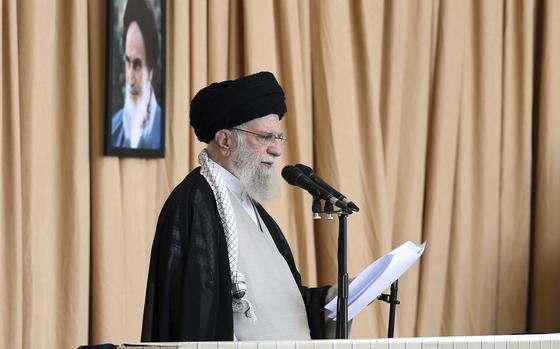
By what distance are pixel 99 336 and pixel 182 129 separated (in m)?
0.91

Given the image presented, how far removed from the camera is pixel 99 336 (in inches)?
143

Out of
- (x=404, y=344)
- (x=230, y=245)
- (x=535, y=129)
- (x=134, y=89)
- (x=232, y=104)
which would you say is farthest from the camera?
(x=535, y=129)

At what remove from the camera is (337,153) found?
459 centimetres

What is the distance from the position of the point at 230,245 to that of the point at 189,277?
16 cm

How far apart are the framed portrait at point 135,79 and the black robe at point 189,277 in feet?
3.67

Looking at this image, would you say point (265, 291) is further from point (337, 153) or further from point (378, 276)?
point (337, 153)

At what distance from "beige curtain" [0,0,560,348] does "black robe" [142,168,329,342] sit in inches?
37.8

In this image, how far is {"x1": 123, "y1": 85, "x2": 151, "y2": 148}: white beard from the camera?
147 inches

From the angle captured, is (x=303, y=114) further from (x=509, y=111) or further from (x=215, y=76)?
(x=509, y=111)

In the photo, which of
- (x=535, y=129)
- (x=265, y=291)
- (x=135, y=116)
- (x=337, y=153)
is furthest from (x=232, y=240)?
(x=535, y=129)

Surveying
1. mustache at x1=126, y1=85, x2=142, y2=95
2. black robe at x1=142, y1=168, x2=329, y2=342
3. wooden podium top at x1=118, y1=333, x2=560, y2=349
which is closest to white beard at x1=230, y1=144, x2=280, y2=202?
black robe at x1=142, y1=168, x2=329, y2=342

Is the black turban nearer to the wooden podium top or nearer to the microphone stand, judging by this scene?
the microphone stand

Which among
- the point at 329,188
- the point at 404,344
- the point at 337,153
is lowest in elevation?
the point at 404,344

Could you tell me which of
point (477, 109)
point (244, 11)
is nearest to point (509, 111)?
point (477, 109)
